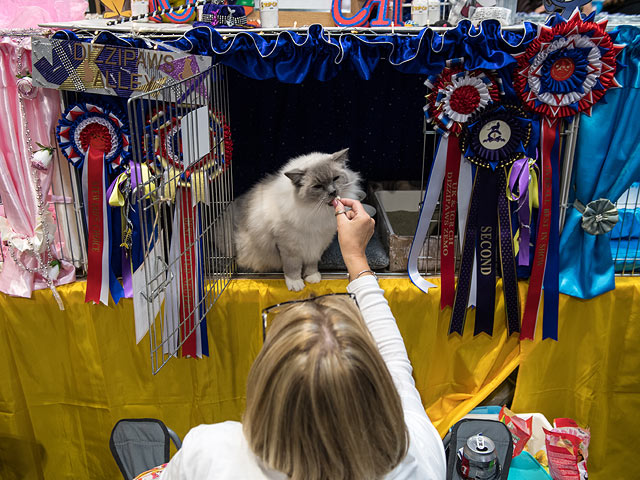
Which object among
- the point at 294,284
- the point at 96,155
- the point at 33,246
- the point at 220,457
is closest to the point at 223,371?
the point at 294,284

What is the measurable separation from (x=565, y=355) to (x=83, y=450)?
194cm

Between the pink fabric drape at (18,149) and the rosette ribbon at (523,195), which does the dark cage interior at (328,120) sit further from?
the pink fabric drape at (18,149)

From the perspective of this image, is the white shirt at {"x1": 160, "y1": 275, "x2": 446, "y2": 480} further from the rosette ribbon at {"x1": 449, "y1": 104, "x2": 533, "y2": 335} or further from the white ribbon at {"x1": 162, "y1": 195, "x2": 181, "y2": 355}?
the rosette ribbon at {"x1": 449, "y1": 104, "x2": 533, "y2": 335}

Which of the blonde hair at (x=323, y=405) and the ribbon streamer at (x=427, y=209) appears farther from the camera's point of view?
the ribbon streamer at (x=427, y=209)

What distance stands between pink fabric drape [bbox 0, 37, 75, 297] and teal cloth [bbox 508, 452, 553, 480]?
1767 mm

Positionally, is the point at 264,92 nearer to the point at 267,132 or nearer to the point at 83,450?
the point at 267,132

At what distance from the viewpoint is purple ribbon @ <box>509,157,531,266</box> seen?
177 cm

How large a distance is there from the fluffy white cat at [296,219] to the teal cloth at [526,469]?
0.93 m

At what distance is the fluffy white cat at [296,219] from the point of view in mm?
1817

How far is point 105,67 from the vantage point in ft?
4.68

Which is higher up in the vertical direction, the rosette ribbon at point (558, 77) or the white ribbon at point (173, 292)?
the rosette ribbon at point (558, 77)

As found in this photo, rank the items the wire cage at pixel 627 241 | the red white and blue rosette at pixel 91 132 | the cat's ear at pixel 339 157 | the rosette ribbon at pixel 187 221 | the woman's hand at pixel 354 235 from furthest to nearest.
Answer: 1. the wire cage at pixel 627 241
2. the cat's ear at pixel 339 157
3. the red white and blue rosette at pixel 91 132
4. the rosette ribbon at pixel 187 221
5. the woman's hand at pixel 354 235

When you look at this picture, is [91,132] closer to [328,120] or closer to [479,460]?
[328,120]

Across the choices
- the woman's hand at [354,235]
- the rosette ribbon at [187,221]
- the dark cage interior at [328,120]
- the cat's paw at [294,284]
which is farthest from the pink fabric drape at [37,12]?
the woman's hand at [354,235]
